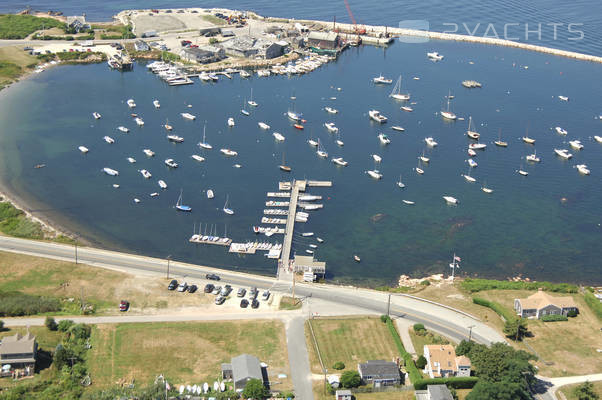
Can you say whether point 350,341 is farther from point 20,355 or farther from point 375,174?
point 375,174

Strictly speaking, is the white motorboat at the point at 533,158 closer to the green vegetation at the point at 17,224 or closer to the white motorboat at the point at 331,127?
the white motorboat at the point at 331,127

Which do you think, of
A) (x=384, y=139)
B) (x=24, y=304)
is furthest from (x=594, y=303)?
(x=24, y=304)

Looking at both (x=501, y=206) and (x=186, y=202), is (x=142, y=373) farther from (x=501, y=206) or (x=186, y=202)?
(x=501, y=206)

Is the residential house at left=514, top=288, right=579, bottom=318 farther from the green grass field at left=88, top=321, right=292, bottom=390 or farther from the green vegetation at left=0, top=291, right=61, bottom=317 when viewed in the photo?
the green vegetation at left=0, top=291, right=61, bottom=317

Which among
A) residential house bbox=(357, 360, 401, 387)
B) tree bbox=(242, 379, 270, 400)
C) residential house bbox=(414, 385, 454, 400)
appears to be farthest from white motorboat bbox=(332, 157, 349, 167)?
tree bbox=(242, 379, 270, 400)

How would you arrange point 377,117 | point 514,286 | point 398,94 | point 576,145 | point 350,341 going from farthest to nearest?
1. point 398,94
2. point 377,117
3. point 576,145
4. point 514,286
5. point 350,341

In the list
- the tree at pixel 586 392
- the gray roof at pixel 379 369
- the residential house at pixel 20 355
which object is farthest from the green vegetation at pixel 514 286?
the residential house at pixel 20 355
